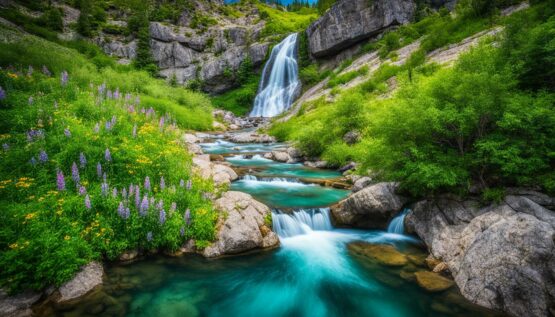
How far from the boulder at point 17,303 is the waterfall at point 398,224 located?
9.16 m

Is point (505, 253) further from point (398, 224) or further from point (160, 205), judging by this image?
point (160, 205)

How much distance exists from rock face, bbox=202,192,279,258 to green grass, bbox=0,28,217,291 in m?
0.33

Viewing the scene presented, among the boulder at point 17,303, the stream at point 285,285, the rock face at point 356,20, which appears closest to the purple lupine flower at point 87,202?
the stream at point 285,285

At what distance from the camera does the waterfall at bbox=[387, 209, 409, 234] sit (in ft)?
29.0

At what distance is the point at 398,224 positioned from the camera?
29.3 ft

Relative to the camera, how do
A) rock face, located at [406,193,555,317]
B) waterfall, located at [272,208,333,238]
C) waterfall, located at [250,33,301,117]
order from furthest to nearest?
waterfall, located at [250,33,301,117] → waterfall, located at [272,208,333,238] → rock face, located at [406,193,555,317]

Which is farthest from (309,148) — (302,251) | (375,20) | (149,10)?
(149,10)

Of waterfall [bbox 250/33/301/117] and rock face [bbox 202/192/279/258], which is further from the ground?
waterfall [bbox 250/33/301/117]

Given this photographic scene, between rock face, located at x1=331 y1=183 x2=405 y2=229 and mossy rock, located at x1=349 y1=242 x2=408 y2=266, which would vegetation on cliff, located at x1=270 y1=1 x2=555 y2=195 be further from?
mossy rock, located at x1=349 y1=242 x2=408 y2=266

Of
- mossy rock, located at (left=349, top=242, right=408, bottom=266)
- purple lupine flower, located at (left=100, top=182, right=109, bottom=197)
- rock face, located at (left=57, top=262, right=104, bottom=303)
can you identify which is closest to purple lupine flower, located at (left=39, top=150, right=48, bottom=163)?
purple lupine flower, located at (left=100, top=182, right=109, bottom=197)

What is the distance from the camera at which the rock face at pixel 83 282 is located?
4.88m

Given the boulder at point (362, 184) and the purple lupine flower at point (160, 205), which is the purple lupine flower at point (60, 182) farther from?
the boulder at point (362, 184)

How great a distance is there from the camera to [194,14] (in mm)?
80438

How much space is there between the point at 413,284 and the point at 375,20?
4979 centimetres
